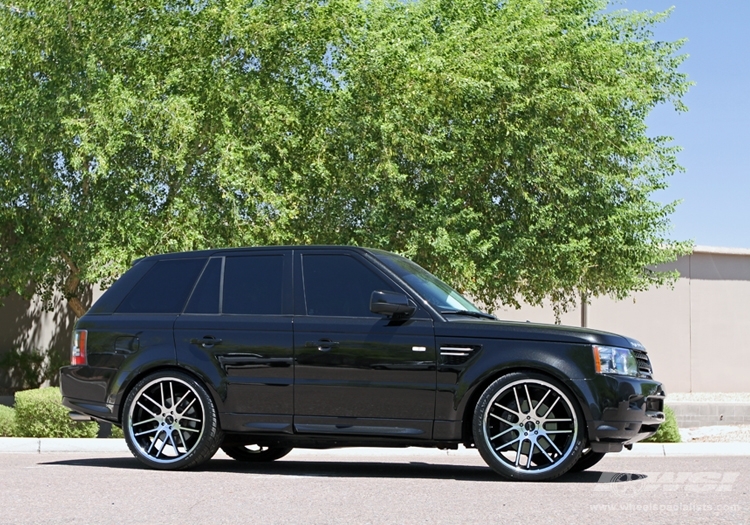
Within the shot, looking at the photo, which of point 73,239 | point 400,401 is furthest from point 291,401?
point 73,239

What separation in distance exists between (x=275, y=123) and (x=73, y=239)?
433 cm

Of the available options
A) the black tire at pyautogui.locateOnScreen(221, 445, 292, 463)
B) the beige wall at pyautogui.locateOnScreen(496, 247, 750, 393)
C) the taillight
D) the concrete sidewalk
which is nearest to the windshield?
the black tire at pyautogui.locateOnScreen(221, 445, 292, 463)

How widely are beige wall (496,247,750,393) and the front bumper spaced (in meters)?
19.4

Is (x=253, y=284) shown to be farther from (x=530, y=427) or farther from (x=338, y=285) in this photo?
(x=530, y=427)

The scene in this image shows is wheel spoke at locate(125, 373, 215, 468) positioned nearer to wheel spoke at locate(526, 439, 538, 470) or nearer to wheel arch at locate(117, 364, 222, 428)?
wheel arch at locate(117, 364, 222, 428)

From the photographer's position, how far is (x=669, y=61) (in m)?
24.8

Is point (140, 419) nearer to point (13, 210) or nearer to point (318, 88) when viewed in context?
point (13, 210)

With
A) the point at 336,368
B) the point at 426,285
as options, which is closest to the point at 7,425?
the point at 336,368

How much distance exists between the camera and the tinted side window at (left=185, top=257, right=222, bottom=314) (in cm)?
993

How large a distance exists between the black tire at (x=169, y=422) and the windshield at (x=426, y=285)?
78.5 inches

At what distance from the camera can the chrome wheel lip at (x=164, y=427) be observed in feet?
31.9

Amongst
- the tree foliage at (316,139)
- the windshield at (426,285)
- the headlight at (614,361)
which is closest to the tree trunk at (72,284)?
the tree foliage at (316,139)

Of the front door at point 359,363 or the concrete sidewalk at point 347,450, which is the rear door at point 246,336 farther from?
the concrete sidewalk at point 347,450

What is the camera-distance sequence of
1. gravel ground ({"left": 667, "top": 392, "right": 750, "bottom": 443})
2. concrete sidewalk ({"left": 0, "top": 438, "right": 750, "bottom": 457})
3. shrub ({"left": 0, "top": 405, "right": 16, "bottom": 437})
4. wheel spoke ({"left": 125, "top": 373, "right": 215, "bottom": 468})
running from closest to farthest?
wheel spoke ({"left": 125, "top": 373, "right": 215, "bottom": 468}) → concrete sidewalk ({"left": 0, "top": 438, "right": 750, "bottom": 457}) → shrub ({"left": 0, "top": 405, "right": 16, "bottom": 437}) → gravel ground ({"left": 667, "top": 392, "right": 750, "bottom": 443})
